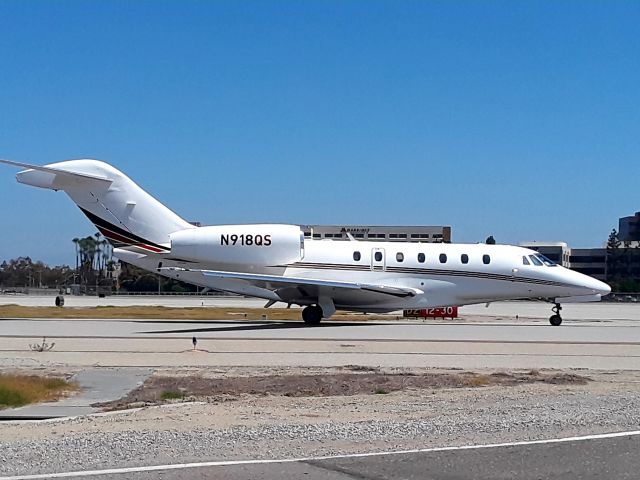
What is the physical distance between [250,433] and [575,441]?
3599 mm

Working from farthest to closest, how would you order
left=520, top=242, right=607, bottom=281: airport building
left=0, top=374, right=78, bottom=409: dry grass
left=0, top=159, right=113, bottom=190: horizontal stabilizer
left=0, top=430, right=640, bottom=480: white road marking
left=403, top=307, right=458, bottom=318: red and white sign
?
left=520, top=242, right=607, bottom=281: airport building, left=403, top=307, right=458, bottom=318: red and white sign, left=0, top=159, right=113, bottom=190: horizontal stabilizer, left=0, top=374, right=78, bottom=409: dry grass, left=0, top=430, right=640, bottom=480: white road marking

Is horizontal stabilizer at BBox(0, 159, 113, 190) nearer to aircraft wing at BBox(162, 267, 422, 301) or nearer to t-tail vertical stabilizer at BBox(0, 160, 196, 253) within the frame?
t-tail vertical stabilizer at BBox(0, 160, 196, 253)

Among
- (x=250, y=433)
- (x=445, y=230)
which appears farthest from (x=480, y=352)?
(x=445, y=230)

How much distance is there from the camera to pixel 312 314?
33500 mm

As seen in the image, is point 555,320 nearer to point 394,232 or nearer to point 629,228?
point 394,232

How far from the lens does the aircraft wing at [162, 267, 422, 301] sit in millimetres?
31484

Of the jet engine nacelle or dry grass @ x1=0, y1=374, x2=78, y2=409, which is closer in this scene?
dry grass @ x1=0, y1=374, x2=78, y2=409

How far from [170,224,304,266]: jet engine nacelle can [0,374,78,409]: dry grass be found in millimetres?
17160

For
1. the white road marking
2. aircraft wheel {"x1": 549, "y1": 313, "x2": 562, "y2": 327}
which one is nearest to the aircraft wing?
aircraft wheel {"x1": 549, "y1": 313, "x2": 562, "y2": 327}

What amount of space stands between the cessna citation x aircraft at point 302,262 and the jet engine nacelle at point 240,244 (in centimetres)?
4

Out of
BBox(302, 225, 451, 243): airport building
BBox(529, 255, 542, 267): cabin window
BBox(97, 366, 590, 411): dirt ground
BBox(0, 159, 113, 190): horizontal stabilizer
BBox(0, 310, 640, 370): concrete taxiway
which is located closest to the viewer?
BBox(97, 366, 590, 411): dirt ground

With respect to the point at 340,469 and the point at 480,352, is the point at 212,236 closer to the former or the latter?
the point at 480,352

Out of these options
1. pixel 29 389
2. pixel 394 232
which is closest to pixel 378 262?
pixel 29 389

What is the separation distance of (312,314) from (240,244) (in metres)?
3.93
